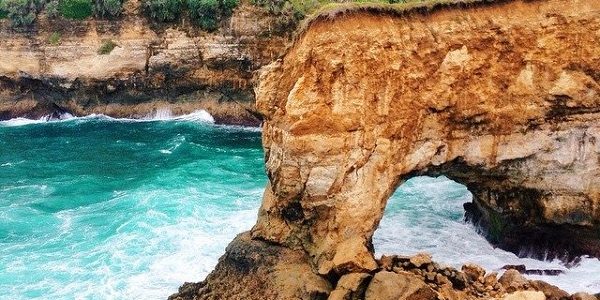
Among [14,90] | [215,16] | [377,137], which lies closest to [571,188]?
[377,137]

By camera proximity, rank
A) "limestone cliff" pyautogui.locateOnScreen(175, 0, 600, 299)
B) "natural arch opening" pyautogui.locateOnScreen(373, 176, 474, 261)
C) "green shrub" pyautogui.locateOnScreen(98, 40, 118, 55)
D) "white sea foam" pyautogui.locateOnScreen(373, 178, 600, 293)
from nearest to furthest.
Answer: "limestone cliff" pyautogui.locateOnScreen(175, 0, 600, 299) < "white sea foam" pyautogui.locateOnScreen(373, 178, 600, 293) < "natural arch opening" pyautogui.locateOnScreen(373, 176, 474, 261) < "green shrub" pyautogui.locateOnScreen(98, 40, 118, 55)

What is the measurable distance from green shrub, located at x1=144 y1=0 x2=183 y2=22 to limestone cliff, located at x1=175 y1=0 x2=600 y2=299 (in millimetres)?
23362

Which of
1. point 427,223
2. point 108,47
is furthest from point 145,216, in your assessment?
point 108,47

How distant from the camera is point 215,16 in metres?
35.5

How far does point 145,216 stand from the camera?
20719mm

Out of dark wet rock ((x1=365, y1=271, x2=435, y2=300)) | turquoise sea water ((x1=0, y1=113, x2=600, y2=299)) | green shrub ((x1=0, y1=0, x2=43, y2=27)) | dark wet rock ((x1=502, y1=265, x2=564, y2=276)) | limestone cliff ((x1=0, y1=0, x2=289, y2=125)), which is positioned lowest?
turquoise sea water ((x1=0, y1=113, x2=600, y2=299))

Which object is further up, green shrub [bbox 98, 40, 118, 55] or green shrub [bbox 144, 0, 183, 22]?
green shrub [bbox 144, 0, 183, 22]

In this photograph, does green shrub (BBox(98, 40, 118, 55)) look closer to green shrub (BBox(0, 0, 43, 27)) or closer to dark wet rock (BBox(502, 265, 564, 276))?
green shrub (BBox(0, 0, 43, 27))

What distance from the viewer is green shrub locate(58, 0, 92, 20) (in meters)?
36.6

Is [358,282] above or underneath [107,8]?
underneath

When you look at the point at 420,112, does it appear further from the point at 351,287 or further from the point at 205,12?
the point at 205,12

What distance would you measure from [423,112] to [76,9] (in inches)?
1148

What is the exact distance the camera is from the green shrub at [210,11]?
35062 millimetres

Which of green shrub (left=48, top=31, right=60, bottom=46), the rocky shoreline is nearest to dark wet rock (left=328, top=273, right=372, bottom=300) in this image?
the rocky shoreline
